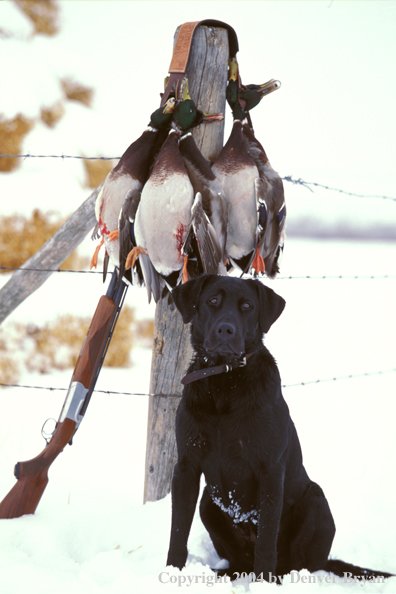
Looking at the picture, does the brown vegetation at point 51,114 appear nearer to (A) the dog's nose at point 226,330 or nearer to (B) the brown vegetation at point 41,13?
(B) the brown vegetation at point 41,13

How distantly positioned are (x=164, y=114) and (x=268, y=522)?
60.5 inches

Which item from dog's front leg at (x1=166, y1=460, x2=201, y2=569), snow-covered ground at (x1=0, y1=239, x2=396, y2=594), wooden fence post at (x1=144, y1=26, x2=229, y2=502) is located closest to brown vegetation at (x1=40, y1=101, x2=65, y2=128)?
snow-covered ground at (x1=0, y1=239, x2=396, y2=594)

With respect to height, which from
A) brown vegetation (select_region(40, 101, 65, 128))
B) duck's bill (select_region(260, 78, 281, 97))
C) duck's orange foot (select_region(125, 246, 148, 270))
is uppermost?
brown vegetation (select_region(40, 101, 65, 128))

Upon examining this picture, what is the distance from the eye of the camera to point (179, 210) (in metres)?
1.88

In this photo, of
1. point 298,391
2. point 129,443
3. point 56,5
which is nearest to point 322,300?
point 298,391

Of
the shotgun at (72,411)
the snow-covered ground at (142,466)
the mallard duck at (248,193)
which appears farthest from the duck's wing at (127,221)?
the snow-covered ground at (142,466)

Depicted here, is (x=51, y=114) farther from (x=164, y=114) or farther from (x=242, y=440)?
(x=242, y=440)

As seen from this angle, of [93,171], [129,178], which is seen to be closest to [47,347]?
[93,171]

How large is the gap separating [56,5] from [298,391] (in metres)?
6.01

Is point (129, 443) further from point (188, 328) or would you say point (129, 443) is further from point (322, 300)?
point (322, 300)

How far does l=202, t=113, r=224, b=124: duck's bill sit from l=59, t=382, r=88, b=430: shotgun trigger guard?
48.3 inches

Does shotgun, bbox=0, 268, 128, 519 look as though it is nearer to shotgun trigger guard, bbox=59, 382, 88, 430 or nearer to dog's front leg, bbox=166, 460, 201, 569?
shotgun trigger guard, bbox=59, 382, 88, 430

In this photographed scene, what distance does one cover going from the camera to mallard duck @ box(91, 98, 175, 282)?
2014 mm

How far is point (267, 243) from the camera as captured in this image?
204 centimetres
